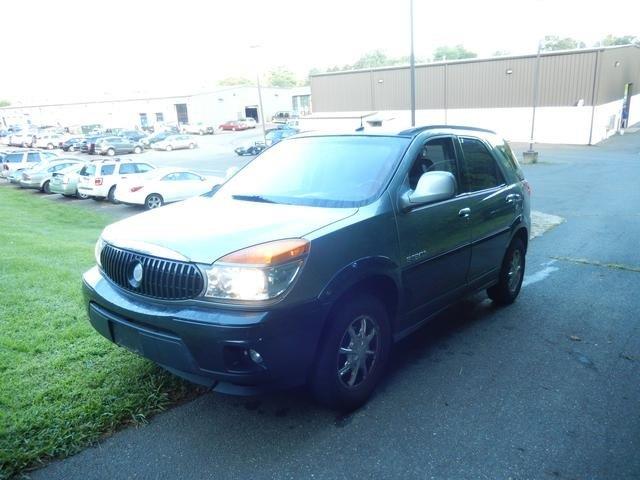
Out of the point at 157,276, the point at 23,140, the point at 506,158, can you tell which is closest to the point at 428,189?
the point at 157,276

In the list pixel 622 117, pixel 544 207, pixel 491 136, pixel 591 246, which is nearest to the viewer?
pixel 491 136

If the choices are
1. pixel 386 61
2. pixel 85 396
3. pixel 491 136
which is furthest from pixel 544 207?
pixel 386 61

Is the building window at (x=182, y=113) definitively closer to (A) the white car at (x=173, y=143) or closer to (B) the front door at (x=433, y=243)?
(A) the white car at (x=173, y=143)

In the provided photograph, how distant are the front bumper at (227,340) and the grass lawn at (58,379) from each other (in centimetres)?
57

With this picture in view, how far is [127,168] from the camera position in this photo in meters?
17.8

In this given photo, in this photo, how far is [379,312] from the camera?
11.3ft

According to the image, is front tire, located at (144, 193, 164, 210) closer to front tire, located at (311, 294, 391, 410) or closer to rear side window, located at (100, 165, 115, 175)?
rear side window, located at (100, 165, 115, 175)

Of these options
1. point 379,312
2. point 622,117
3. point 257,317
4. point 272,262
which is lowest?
point 622,117

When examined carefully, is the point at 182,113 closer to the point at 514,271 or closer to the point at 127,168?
the point at 127,168

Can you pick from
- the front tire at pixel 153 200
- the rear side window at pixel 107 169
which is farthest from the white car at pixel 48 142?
the front tire at pixel 153 200

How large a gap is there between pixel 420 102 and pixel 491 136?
39.4m

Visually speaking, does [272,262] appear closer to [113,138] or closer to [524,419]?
[524,419]

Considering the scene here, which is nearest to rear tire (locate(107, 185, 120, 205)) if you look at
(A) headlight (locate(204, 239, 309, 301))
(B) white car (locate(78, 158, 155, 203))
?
(B) white car (locate(78, 158, 155, 203))

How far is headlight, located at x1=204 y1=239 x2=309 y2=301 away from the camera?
273 centimetres
